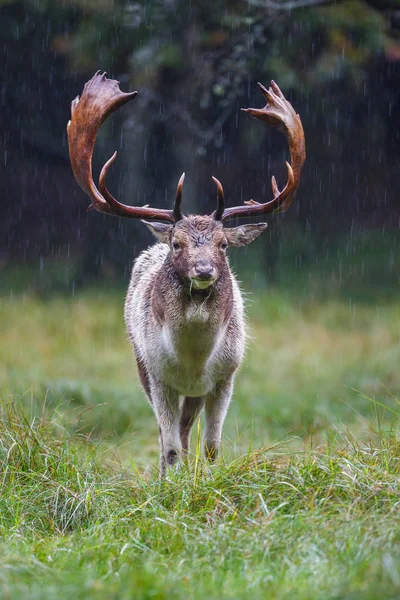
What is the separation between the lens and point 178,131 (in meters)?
18.6

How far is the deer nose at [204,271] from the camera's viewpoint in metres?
6.22

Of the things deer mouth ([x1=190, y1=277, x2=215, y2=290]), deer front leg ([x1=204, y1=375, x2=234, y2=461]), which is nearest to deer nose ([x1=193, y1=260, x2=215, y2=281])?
deer mouth ([x1=190, y1=277, x2=215, y2=290])

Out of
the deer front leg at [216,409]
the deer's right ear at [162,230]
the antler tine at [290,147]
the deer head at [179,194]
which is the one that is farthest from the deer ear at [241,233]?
the deer front leg at [216,409]

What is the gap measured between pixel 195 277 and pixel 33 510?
→ 166cm

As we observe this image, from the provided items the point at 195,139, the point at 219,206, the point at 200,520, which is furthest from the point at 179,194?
the point at 195,139

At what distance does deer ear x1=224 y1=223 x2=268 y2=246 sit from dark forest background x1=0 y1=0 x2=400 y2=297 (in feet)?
23.1

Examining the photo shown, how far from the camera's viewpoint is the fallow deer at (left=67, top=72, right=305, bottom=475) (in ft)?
21.5

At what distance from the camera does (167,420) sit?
7.04 metres

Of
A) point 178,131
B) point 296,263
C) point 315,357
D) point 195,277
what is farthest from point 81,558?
point 178,131

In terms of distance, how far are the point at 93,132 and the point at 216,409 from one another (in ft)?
6.65

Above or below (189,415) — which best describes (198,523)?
above

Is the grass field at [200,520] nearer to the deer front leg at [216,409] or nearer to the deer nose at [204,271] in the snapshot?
the deer front leg at [216,409]

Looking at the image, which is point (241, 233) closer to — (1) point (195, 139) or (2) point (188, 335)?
(2) point (188, 335)

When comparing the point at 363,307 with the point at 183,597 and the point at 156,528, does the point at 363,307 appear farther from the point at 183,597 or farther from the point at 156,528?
the point at 183,597
